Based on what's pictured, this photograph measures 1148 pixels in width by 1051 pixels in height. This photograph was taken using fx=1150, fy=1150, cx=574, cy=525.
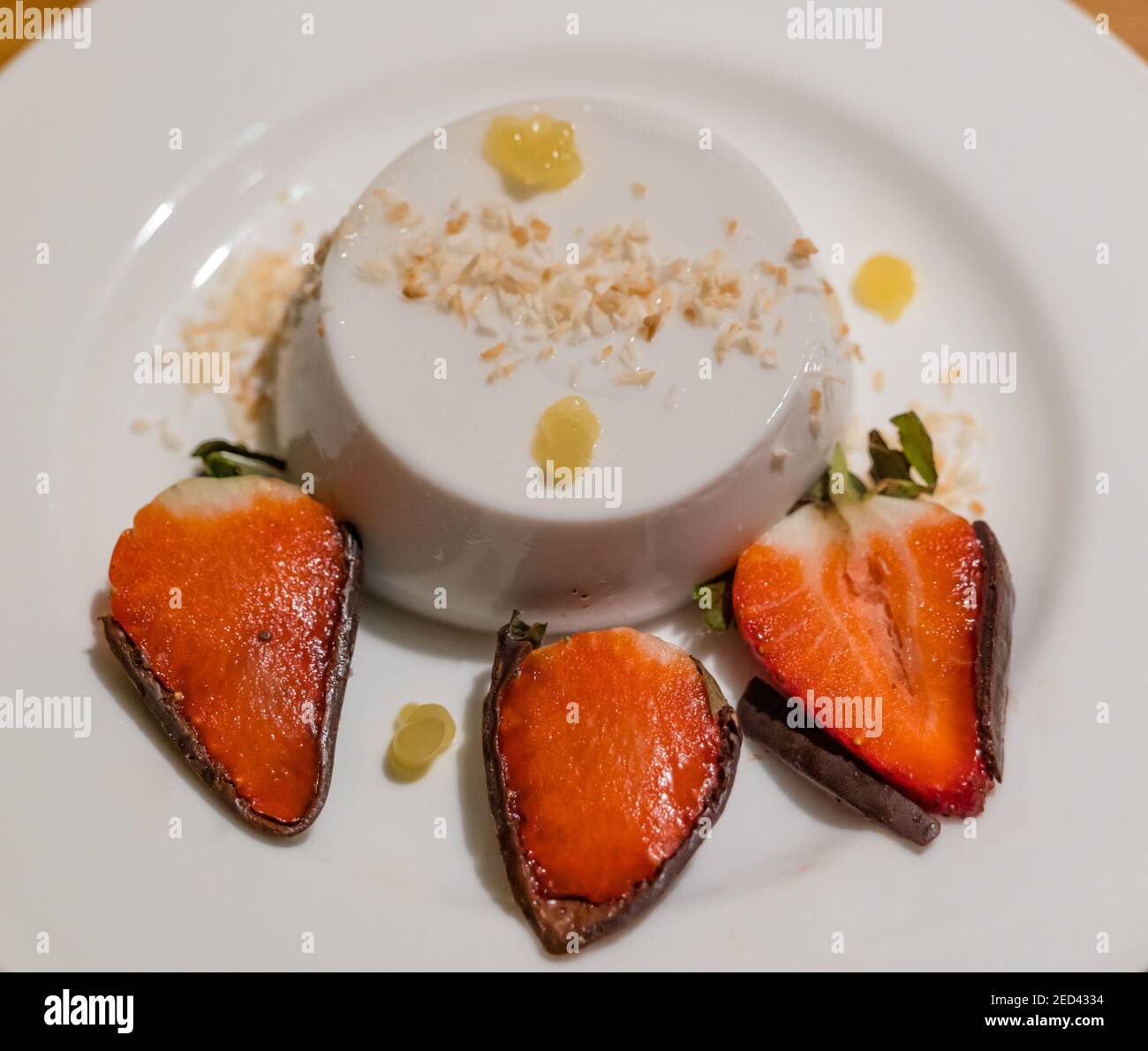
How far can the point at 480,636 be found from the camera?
6.75ft

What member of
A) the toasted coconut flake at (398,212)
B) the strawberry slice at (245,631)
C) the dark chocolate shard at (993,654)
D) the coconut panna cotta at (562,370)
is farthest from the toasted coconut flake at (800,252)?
the strawberry slice at (245,631)

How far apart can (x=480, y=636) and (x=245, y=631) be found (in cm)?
44

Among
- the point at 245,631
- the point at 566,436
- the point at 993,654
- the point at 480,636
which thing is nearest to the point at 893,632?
the point at 993,654

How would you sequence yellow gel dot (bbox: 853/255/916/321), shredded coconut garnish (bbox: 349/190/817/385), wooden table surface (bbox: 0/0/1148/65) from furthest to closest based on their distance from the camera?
wooden table surface (bbox: 0/0/1148/65)
yellow gel dot (bbox: 853/255/916/321)
shredded coconut garnish (bbox: 349/190/817/385)

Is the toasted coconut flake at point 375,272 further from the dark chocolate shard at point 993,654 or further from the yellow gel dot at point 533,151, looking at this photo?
the dark chocolate shard at point 993,654

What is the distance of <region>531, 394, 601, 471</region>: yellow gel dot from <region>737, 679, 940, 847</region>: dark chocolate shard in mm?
481

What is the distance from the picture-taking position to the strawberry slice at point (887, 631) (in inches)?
68.4

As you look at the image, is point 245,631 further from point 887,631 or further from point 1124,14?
point 1124,14

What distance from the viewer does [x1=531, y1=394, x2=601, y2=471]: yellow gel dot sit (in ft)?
5.92

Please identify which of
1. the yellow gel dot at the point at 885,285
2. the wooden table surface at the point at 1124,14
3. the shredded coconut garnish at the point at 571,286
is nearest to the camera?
the shredded coconut garnish at the point at 571,286

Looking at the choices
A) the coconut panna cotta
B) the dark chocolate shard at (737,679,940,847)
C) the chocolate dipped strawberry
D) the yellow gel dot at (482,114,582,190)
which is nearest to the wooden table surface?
the coconut panna cotta

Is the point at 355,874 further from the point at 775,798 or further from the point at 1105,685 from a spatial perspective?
the point at 1105,685

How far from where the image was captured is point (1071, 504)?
204 cm

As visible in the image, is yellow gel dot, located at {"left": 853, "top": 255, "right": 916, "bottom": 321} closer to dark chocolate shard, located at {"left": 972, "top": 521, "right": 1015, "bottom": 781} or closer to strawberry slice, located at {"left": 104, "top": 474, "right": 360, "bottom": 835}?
dark chocolate shard, located at {"left": 972, "top": 521, "right": 1015, "bottom": 781}
